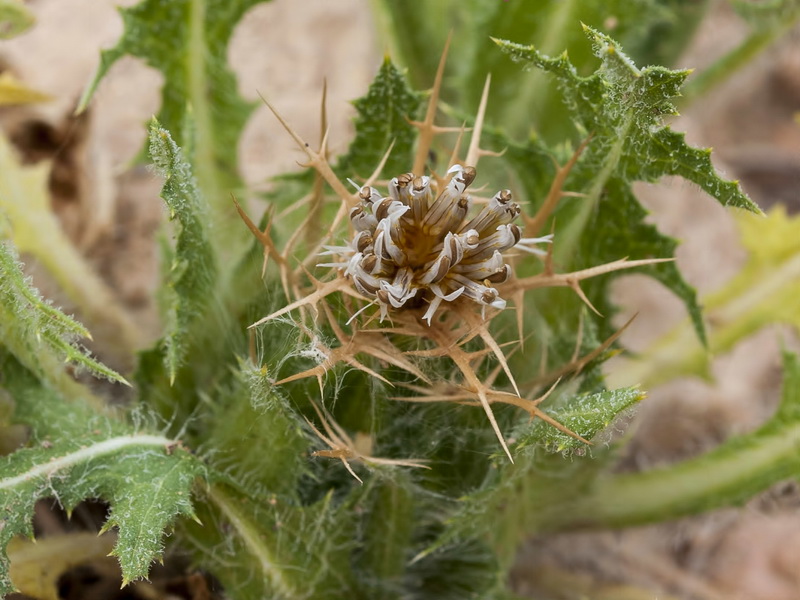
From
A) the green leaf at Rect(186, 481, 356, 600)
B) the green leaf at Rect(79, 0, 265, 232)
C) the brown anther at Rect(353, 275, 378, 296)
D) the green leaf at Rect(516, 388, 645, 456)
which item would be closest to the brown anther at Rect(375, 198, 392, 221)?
the brown anther at Rect(353, 275, 378, 296)

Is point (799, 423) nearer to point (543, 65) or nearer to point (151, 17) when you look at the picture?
point (543, 65)

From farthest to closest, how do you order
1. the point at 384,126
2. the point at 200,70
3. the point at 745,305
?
the point at 745,305
the point at 200,70
the point at 384,126

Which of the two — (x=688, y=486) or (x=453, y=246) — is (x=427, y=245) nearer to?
(x=453, y=246)

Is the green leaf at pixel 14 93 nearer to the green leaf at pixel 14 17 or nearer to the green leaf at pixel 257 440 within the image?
the green leaf at pixel 14 17

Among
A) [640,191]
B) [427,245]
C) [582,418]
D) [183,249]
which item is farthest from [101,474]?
[640,191]

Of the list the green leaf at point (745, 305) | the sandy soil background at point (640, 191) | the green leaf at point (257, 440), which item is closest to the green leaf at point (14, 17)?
the sandy soil background at point (640, 191)

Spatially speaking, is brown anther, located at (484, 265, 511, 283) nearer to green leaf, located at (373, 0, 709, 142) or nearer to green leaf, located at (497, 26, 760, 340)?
green leaf, located at (497, 26, 760, 340)
